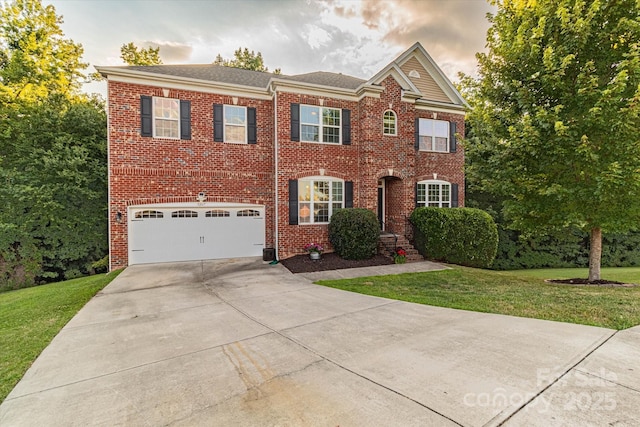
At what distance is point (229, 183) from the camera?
10.8m

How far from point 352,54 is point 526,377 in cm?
1664

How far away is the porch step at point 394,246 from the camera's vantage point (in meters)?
10.9

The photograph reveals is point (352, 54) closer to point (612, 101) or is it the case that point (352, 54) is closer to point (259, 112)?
point (259, 112)

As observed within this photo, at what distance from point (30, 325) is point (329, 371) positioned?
17.5 feet

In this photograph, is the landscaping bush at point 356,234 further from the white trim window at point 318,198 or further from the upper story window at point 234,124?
the upper story window at point 234,124

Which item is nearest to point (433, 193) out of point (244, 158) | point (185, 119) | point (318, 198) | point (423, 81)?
point (423, 81)

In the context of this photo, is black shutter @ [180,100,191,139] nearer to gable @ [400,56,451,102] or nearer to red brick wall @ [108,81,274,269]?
red brick wall @ [108,81,274,269]

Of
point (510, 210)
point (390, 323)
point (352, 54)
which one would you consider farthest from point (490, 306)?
point (352, 54)

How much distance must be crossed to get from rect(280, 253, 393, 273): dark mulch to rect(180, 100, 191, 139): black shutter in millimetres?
5833

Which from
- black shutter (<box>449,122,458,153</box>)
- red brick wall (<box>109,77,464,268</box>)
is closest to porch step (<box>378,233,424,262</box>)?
red brick wall (<box>109,77,464,268</box>)

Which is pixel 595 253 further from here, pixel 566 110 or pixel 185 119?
pixel 185 119

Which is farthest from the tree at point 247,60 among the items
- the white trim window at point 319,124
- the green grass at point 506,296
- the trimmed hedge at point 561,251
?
the trimmed hedge at point 561,251

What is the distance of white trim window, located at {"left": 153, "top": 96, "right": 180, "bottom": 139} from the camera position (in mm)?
9859

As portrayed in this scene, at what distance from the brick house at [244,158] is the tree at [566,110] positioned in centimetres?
405
